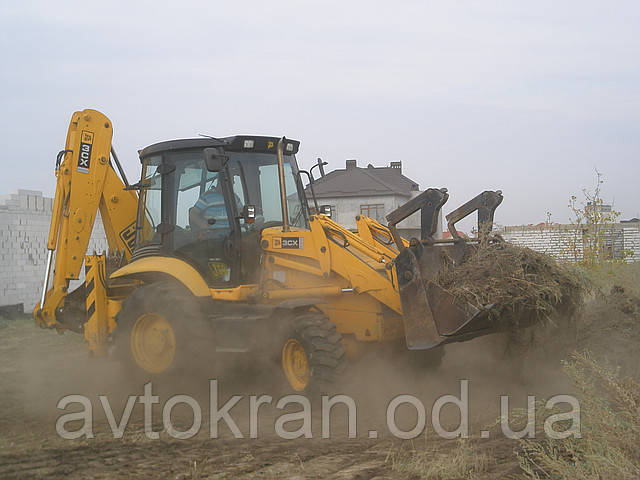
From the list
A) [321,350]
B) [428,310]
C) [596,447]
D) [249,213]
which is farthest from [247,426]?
[596,447]

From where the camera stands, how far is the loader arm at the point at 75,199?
9109mm

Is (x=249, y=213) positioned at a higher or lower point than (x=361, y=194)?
lower

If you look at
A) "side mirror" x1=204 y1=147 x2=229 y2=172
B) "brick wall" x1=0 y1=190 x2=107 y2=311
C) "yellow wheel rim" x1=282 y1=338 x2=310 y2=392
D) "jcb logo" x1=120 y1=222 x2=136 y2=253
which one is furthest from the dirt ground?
"brick wall" x1=0 y1=190 x2=107 y2=311

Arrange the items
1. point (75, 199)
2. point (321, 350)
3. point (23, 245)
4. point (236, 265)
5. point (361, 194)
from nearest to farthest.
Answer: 1. point (321, 350)
2. point (236, 265)
3. point (75, 199)
4. point (23, 245)
5. point (361, 194)

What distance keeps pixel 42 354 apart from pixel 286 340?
6157mm

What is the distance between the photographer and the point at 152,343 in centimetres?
806

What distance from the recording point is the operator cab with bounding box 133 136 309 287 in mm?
7934

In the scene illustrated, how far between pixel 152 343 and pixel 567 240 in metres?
8.92

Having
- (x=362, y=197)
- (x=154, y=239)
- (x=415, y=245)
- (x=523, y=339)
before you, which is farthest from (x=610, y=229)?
(x=362, y=197)

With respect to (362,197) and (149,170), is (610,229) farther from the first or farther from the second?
(362,197)

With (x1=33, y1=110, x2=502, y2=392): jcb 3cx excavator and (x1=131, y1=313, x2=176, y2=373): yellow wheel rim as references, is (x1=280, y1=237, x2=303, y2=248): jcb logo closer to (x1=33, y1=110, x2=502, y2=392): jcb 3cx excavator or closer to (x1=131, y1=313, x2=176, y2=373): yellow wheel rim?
(x1=33, y1=110, x2=502, y2=392): jcb 3cx excavator

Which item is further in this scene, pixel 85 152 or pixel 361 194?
pixel 361 194

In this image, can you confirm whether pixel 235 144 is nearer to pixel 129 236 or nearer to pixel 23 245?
pixel 129 236

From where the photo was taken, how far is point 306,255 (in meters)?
7.59
